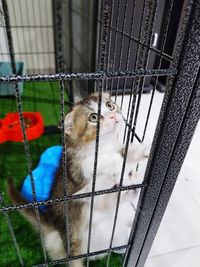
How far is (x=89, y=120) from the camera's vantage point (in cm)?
91

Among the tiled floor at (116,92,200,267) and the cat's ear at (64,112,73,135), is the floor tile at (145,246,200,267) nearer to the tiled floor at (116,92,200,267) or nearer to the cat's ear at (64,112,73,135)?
the tiled floor at (116,92,200,267)

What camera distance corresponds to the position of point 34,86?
8.42 feet

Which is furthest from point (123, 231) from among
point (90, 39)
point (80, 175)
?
point (90, 39)

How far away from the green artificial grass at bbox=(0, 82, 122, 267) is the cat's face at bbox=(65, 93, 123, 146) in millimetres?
158

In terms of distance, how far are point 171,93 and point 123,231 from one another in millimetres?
673

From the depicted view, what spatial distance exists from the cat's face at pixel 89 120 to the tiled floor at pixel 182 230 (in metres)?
0.59

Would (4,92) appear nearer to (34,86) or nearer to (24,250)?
(34,86)

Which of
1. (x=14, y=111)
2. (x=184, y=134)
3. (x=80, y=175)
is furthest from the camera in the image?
(x=14, y=111)

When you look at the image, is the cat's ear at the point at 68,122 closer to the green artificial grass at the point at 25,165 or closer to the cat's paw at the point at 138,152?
the green artificial grass at the point at 25,165

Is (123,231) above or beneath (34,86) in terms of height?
beneath

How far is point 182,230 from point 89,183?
0.62 meters

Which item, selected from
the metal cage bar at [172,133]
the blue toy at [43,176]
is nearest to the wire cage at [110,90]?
the metal cage bar at [172,133]

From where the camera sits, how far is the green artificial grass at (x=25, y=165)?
1.06 m

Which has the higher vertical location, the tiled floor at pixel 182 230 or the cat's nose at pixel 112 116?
the cat's nose at pixel 112 116
